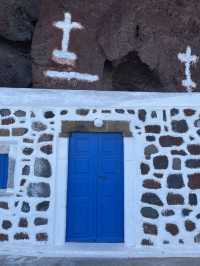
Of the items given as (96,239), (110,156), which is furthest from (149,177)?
(96,239)

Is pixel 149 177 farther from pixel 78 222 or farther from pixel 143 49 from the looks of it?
pixel 143 49

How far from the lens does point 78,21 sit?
275 inches

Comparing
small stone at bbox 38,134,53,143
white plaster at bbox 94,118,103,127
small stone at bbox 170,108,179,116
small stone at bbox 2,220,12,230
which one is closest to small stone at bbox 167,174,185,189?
small stone at bbox 170,108,179,116

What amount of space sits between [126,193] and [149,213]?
0.47 meters

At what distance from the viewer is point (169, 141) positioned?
621 cm

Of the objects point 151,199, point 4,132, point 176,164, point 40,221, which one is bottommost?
point 40,221

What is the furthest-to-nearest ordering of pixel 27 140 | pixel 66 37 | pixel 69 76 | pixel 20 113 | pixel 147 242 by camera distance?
1. pixel 66 37
2. pixel 69 76
3. pixel 20 113
4. pixel 27 140
5. pixel 147 242

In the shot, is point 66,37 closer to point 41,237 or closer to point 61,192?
point 61,192

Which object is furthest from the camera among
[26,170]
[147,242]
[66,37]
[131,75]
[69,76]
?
[131,75]

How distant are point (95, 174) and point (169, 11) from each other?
3455 millimetres

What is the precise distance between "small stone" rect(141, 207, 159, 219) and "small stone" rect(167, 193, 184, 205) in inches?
10.9

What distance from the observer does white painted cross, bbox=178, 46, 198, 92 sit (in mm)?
6836

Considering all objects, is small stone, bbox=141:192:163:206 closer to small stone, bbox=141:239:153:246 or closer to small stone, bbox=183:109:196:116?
small stone, bbox=141:239:153:246

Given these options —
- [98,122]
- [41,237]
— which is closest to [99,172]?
[98,122]
